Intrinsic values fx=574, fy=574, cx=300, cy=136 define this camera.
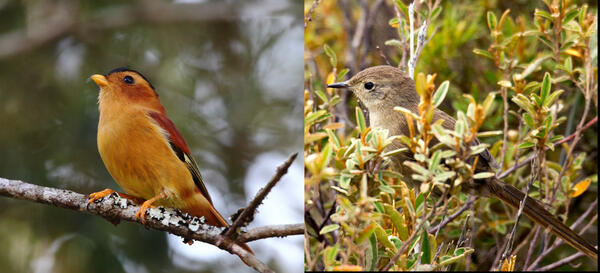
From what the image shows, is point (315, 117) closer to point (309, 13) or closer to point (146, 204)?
point (309, 13)

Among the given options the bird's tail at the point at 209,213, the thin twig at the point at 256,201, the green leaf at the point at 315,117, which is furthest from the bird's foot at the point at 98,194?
the green leaf at the point at 315,117

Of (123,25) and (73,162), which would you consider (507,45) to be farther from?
(73,162)

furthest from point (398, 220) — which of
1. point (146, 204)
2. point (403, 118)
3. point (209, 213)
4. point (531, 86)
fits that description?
point (531, 86)

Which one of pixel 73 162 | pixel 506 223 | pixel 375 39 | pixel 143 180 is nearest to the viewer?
pixel 143 180

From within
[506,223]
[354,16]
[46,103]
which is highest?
[354,16]

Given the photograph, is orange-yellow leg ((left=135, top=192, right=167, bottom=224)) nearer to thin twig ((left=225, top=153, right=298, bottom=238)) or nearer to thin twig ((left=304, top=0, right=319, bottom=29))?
thin twig ((left=225, top=153, right=298, bottom=238))

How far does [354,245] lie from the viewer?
1.02 meters

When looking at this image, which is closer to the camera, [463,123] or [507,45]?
[463,123]

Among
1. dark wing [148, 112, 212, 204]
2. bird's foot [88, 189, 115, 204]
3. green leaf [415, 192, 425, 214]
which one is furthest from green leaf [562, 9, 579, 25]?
bird's foot [88, 189, 115, 204]

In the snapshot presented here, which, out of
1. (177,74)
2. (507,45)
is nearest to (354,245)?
(177,74)

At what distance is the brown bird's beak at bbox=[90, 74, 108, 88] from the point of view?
4.93 ft

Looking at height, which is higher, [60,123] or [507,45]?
[507,45]

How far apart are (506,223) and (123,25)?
53.6 inches

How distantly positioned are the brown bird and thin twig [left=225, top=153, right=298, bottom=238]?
0.76 ft
